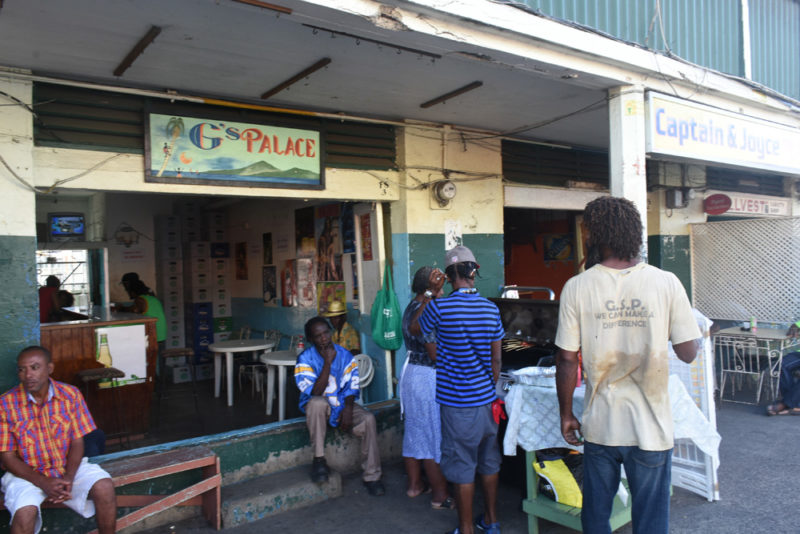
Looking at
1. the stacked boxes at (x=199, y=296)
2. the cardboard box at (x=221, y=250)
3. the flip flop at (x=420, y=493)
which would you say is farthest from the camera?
the cardboard box at (x=221, y=250)

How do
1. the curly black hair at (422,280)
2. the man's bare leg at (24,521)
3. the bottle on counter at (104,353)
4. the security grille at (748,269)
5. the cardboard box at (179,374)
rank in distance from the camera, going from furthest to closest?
the cardboard box at (179,374) < the security grille at (748,269) < the bottle on counter at (104,353) < the curly black hair at (422,280) < the man's bare leg at (24,521)

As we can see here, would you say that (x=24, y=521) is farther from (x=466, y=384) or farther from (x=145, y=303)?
(x=145, y=303)

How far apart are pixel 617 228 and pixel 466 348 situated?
1.26 m

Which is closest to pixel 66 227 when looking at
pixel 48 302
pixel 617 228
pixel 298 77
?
pixel 48 302

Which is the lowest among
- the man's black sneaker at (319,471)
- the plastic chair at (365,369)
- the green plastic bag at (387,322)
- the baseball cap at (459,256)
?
the man's black sneaker at (319,471)

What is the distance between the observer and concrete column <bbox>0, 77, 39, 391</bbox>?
3.92 metres

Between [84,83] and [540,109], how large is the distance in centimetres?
400

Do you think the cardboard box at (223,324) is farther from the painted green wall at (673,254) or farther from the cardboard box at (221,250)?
the painted green wall at (673,254)

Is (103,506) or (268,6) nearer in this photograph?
(268,6)

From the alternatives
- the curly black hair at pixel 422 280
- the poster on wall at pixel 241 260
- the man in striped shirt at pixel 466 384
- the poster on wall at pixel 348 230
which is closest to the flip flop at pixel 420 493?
the man in striped shirt at pixel 466 384

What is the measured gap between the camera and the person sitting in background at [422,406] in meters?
4.25

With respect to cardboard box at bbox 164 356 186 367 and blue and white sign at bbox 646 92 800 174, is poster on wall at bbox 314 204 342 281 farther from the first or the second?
blue and white sign at bbox 646 92 800 174

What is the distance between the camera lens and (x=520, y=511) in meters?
4.20

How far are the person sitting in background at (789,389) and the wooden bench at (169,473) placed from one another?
6.00m
